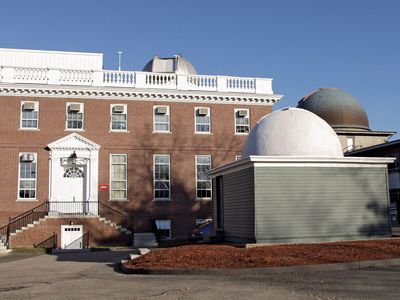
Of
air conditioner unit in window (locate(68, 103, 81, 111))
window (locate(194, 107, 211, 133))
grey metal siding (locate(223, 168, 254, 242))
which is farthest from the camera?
window (locate(194, 107, 211, 133))

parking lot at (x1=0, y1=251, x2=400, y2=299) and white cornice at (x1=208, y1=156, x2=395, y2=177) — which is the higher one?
white cornice at (x1=208, y1=156, x2=395, y2=177)

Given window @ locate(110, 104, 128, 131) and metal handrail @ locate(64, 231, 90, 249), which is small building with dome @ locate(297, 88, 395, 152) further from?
metal handrail @ locate(64, 231, 90, 249)

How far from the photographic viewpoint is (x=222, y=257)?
14.3 meters

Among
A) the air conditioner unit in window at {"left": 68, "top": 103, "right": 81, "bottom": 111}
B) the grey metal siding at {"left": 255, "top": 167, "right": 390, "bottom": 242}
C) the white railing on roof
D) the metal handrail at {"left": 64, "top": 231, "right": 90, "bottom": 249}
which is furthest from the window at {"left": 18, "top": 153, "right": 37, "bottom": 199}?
the grey metal siding at {"left": 255, "top": 167, "right": 390, "bottom": 242}

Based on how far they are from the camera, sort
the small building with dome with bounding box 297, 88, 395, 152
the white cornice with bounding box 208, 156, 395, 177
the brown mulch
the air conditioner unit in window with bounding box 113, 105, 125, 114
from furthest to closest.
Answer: the small building with dome with bounding box 297, 88, 395, 152 → the air conditioner unit in window with bounding box 113, 105, 125, 114 → the white cornice with bounding box 208, 156, 395, 177 → the brown mulch

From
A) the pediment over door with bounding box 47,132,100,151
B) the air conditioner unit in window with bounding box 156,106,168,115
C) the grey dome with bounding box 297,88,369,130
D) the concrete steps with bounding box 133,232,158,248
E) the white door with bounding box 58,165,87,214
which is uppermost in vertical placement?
the grey dome with bounding box 297,88,369,130

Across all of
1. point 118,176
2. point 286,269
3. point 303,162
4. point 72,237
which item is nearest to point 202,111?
point 118,176

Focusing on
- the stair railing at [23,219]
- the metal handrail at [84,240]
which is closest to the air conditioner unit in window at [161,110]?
the stair railing at [23,219]

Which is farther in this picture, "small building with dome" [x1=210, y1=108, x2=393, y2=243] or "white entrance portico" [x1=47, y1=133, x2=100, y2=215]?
"white entrance portico" [x1=47, y1=133, x2=100, y2=215]

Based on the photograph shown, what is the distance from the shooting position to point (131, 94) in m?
30.4

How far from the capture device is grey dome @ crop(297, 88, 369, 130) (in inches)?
1983

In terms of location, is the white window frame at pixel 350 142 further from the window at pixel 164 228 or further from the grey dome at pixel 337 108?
the window at pixel 164 228

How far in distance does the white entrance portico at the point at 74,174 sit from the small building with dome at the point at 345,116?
27938 millimetres

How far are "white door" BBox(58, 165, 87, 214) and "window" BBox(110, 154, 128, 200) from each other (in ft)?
5.38
